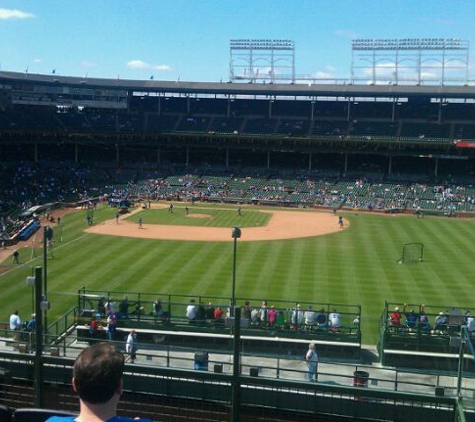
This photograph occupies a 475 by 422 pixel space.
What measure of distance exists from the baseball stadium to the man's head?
6.69 ft

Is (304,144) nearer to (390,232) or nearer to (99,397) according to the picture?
(390,232)

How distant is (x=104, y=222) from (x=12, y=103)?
35.8m

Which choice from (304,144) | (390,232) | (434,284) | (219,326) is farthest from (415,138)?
(219,326)

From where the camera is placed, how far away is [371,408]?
934 cm

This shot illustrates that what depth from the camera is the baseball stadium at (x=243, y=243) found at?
964 cm

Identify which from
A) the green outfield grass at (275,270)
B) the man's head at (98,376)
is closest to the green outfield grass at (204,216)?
the green outfield grass at (275,270)

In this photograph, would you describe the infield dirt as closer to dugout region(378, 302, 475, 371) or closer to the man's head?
dugout region(378, 302, 475, 371)

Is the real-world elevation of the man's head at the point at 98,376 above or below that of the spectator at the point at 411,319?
above

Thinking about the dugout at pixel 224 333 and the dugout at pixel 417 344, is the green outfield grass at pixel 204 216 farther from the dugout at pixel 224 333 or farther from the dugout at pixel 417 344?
the dugout at pixel 417 344

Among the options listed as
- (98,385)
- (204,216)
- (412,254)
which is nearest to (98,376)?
(98,385)

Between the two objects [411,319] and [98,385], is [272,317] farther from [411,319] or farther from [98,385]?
[98,385]

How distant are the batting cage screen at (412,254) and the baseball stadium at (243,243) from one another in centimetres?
22

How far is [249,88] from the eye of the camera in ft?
242

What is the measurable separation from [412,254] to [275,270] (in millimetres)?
9654
